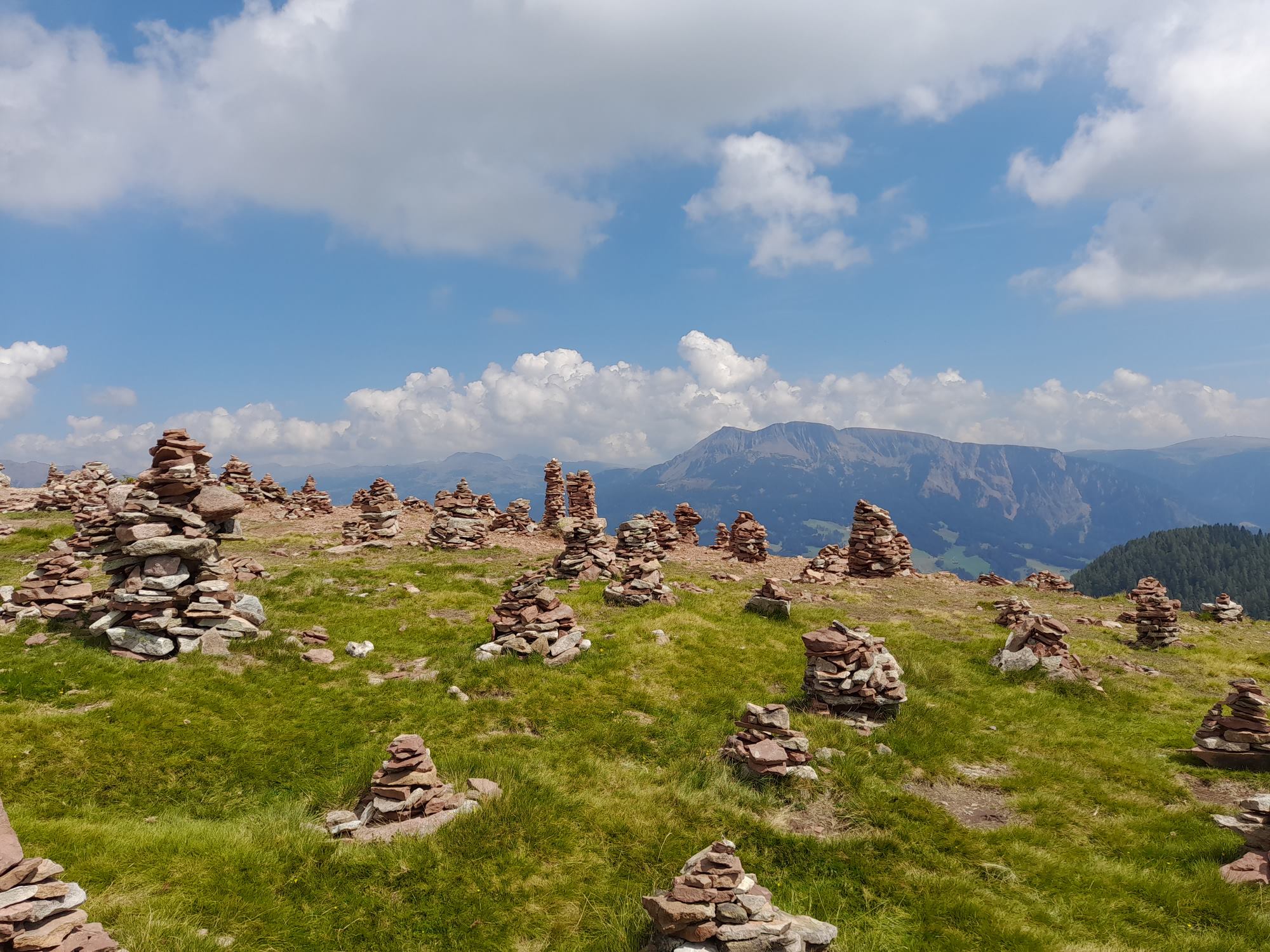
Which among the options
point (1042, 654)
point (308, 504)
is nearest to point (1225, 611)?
point (1042, 654)

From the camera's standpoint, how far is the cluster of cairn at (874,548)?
45.5 m

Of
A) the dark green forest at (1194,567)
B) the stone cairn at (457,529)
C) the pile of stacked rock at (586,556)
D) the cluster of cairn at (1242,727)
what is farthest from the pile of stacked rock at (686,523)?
the dark green forest at (1194,567)

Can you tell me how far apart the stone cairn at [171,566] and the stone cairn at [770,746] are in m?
16.2

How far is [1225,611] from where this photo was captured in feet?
130

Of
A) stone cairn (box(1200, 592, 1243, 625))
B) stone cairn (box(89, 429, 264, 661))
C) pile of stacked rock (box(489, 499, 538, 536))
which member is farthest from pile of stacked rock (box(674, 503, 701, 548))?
stone cairn (box(89, 429, 264, 661))

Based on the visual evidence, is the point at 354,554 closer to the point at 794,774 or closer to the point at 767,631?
the point at 767,631

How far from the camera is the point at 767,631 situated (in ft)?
81.1

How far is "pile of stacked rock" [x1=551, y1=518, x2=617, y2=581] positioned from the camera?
3303 cm

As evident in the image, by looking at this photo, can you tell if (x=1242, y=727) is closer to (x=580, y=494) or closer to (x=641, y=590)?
(x=641, y=590)

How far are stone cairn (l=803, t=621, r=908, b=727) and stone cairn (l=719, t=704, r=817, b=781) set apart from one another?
128 inches

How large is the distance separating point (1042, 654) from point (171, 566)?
104 feet

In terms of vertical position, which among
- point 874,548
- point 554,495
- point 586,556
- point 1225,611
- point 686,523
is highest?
point 554,495

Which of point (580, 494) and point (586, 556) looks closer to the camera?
point (586, 556)

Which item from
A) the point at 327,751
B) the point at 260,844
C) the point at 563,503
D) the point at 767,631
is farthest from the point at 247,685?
the point at 563,503
